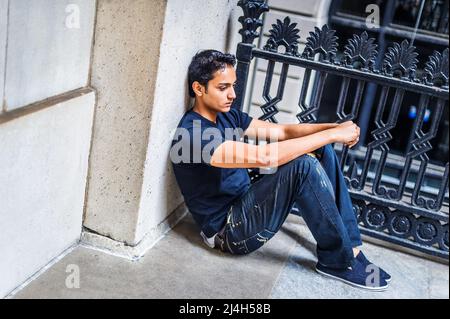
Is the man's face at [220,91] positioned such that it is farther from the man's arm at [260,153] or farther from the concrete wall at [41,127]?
the concrete wall at [41,127]

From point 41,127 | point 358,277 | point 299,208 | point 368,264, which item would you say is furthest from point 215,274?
point 41,127

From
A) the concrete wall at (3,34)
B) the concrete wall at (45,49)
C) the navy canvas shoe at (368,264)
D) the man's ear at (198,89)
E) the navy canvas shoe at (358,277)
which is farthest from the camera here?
the navy canvas shoe at (368,264)

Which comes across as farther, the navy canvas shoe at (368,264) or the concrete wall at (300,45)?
the concrete wall at (300,45)

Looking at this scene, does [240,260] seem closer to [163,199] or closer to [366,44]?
[163,199]

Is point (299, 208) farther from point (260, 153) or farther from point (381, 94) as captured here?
point (381, 94)

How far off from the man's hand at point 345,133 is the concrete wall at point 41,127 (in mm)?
1454

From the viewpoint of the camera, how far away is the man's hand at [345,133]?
145 inches

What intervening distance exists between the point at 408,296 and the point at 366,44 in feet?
5.41

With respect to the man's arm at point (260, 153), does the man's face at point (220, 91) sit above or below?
above

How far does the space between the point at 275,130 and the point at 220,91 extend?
632 mm

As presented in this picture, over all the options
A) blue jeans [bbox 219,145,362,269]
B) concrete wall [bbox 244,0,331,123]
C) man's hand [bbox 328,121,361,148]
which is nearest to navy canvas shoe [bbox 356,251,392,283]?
blue jeans [bbox 219,145,362,269]

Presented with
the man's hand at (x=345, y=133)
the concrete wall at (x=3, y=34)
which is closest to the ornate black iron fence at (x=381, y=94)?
the man's hand at (x=345, y=133)

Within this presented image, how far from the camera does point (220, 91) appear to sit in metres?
3.60

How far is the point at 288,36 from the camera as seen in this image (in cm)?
417
